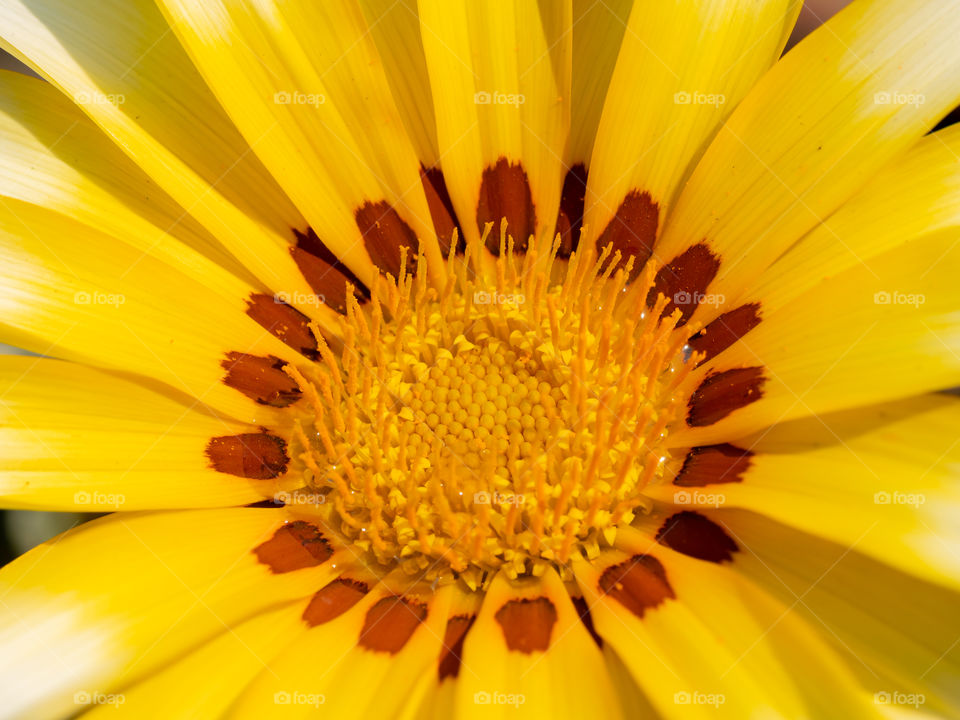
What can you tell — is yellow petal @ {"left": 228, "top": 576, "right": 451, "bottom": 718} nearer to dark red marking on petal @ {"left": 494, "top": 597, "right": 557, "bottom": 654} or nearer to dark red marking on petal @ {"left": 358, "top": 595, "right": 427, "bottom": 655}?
dark red marking on petal @ {"left": 358, "top": 595, "right": 427, "bottom": 655}

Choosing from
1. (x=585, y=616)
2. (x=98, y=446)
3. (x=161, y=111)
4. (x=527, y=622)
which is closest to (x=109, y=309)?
(x=98, y=446)

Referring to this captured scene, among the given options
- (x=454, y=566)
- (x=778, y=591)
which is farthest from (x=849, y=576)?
(x=454, y=566)

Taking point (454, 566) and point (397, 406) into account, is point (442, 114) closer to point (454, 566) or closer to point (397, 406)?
point (397, 406)

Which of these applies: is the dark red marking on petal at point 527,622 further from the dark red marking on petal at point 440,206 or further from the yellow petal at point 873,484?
the dark red marking on petal at point 440,206

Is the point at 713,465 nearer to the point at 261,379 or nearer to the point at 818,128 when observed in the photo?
the point at 818,128

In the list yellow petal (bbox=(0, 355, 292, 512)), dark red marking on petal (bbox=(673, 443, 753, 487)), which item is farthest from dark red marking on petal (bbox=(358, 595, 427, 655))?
dark red marking on petal (bbox=(673, 443, 753, 487))
